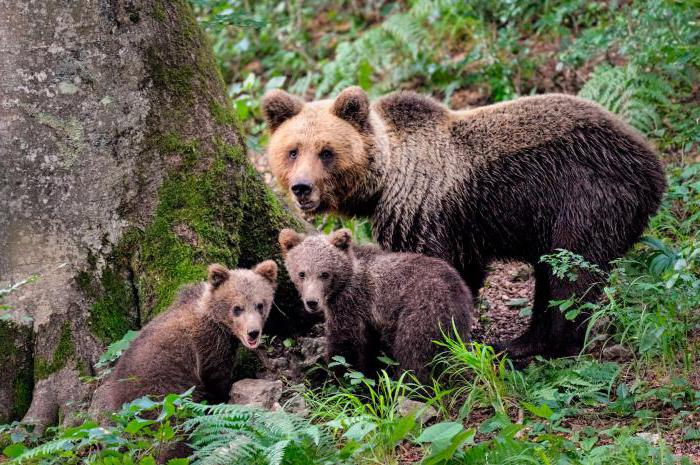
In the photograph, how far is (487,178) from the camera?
754cm

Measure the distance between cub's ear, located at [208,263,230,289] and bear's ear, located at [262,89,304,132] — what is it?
206 cm

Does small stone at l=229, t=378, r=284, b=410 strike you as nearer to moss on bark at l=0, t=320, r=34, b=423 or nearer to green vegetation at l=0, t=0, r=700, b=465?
green vegetation at l=0, t=0, r=700, b=465

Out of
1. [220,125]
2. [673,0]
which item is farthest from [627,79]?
[220,125]

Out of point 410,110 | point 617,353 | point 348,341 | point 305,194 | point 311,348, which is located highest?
point 410,110

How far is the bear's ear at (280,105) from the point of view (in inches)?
307

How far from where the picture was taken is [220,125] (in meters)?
7.15

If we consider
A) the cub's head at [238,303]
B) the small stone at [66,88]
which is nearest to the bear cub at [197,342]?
the cub's head at [238,303]

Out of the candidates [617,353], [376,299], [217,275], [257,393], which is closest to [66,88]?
[217,275]

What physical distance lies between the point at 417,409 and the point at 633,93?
18.4 ft

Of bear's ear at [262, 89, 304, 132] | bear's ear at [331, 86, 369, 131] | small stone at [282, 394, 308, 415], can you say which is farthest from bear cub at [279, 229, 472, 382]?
bear's ear at [262, 89, 304, 132]

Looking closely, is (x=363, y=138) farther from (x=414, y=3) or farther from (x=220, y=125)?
(x=414, y=3)

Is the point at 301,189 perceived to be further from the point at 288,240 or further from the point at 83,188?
the point at 83,188

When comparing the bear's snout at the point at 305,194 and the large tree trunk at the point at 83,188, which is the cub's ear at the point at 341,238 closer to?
the bear's snout at the point at 305,194

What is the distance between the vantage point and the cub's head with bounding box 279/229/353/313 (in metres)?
6.70
